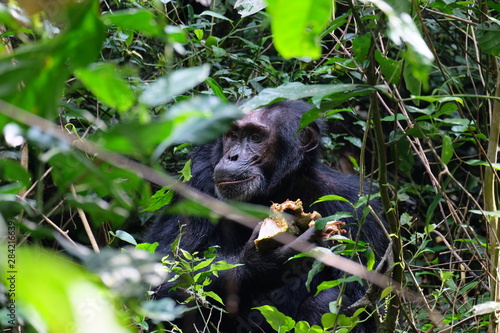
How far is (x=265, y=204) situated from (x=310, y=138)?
0.61 meters

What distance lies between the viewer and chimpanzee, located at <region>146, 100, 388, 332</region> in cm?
418

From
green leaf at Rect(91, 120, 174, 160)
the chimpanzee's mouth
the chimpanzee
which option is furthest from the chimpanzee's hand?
green leaf at Rect(91, 120, 174, 160)

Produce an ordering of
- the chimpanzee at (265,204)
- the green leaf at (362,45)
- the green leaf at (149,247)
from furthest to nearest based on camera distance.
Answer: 1. the chimpanzee at (265,204)
2. the green leaf at (149,247)
3. the green leaf at (362,45)

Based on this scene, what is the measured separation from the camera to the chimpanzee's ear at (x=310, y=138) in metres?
4.81

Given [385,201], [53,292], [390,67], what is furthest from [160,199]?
[53,292]

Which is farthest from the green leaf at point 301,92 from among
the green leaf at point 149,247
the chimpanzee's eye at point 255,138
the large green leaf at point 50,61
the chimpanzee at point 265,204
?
the chimpanzee's eye at point 255,138

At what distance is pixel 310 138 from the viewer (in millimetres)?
4852

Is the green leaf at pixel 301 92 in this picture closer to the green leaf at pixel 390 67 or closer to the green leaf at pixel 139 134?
the green leaf at pixel 390 67

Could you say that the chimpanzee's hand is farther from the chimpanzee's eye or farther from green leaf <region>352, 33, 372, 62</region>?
green leaf <region>352, 33, 372, 62</region>

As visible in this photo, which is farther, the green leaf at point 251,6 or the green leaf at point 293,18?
the green leaf at point 251,6

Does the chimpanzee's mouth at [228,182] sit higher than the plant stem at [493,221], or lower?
lower

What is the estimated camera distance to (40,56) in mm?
901

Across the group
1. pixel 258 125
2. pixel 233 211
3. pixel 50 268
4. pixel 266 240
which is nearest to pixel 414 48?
pixel 233 211

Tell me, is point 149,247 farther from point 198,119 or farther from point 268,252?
point 198,119
